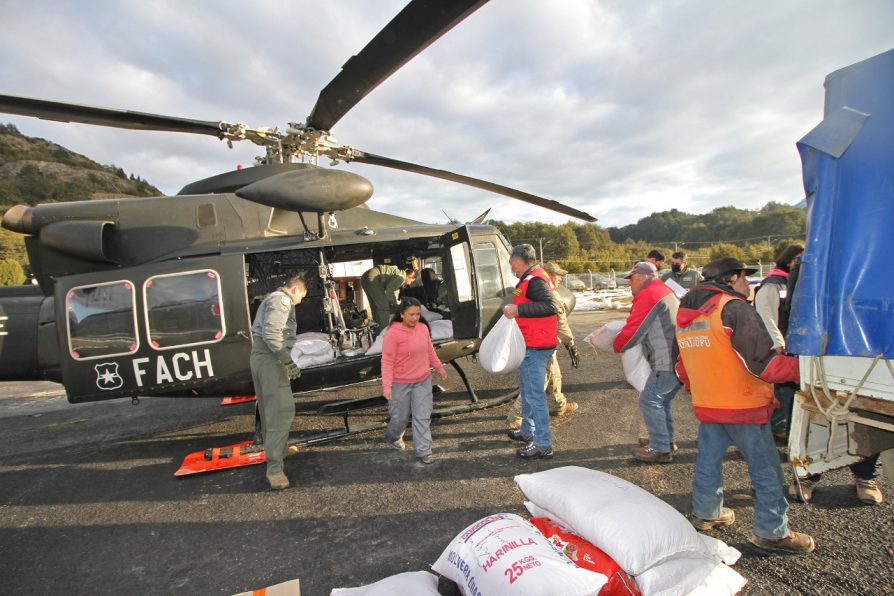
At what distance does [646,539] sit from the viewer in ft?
6.89

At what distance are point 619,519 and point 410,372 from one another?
8.17 ft

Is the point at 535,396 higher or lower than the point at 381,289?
lower

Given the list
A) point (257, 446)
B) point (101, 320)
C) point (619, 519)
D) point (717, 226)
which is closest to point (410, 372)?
point (257, 446)

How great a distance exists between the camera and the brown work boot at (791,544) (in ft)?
8.45

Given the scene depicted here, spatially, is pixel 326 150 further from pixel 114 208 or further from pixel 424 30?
pixel 424 30

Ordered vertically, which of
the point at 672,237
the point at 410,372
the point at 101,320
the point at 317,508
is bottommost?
the point at 317,508

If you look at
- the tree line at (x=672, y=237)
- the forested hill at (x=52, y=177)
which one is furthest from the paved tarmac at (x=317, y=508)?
the forested hill at (x=52, y=177)

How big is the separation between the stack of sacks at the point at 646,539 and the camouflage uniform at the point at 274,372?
261 cm

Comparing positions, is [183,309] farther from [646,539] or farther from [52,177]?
[52,177]

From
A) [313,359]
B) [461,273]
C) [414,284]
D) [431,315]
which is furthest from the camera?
[414,284]

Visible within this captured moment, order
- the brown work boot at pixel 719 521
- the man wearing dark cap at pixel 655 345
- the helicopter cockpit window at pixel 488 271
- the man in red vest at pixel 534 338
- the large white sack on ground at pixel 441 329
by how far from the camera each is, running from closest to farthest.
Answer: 1. the brown work boot at pixel 719 521
2. the man wearing dark cap at pixel 655 345
3. the man in red vest at pixel 534 338
4. the large white sack on ground at pixel 441 329
5. the helicopter cockpit window at pixel 488 271

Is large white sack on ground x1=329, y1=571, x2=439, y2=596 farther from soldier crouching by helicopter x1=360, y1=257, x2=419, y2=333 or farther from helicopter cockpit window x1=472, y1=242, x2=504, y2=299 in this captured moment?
soldier crouching by helicopter x1=360, y1=257, x2=419, y2=333

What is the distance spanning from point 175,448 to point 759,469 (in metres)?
5.66

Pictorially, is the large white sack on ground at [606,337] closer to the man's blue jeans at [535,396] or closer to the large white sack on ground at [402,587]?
the man's blue jeans at [535,396]
